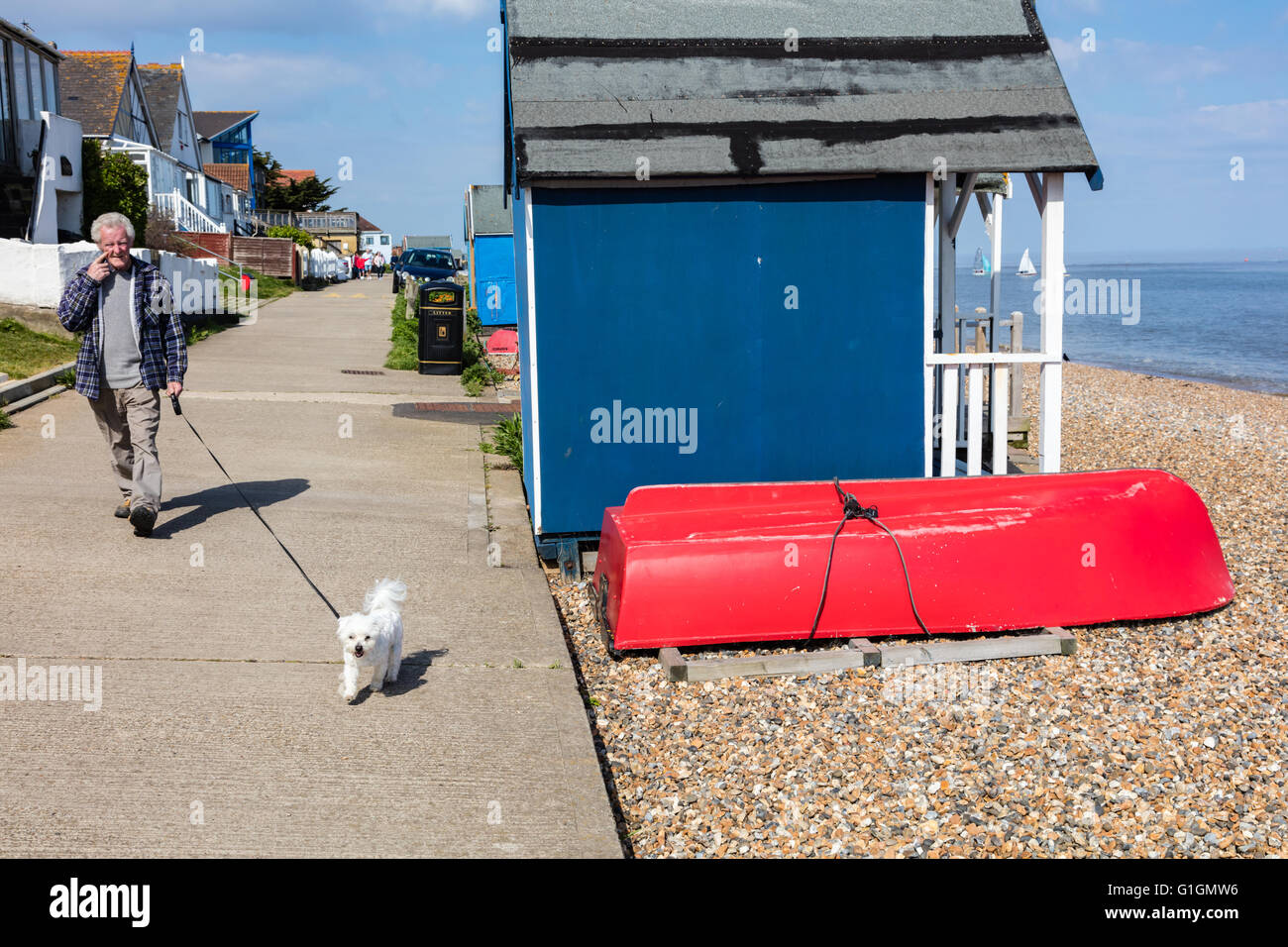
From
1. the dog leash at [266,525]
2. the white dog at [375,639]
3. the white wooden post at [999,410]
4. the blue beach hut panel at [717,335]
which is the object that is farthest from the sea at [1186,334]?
the white dog at [375,639]

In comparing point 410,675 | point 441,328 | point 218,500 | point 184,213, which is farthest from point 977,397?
point 184,213

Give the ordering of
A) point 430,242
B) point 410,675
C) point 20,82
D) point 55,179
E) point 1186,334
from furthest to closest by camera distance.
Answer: point 430,242
point 1186,334
point 20,82
point 55,179
point 410,675

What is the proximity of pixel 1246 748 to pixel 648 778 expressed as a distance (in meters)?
2.68

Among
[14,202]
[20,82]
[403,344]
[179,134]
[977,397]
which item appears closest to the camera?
[977,397]

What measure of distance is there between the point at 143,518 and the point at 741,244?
4228 millimetres

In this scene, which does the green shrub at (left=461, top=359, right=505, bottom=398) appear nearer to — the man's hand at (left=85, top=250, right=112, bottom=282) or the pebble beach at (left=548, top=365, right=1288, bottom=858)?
the man's hand at (left=85, top=250, right=112, bottom=282)

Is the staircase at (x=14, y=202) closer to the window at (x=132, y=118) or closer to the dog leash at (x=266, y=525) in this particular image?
the dog leash at (x=266, y=525)

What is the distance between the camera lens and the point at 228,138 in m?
72.2

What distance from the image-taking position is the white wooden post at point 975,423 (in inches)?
352

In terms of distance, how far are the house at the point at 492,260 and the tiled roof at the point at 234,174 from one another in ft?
146

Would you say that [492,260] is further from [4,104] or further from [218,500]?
[218,500]

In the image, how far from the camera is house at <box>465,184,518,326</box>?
24156mm

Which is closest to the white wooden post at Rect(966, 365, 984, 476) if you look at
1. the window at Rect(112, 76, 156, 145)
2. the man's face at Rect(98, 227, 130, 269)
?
the man's face at Rect(98, 227, 130, 269)
